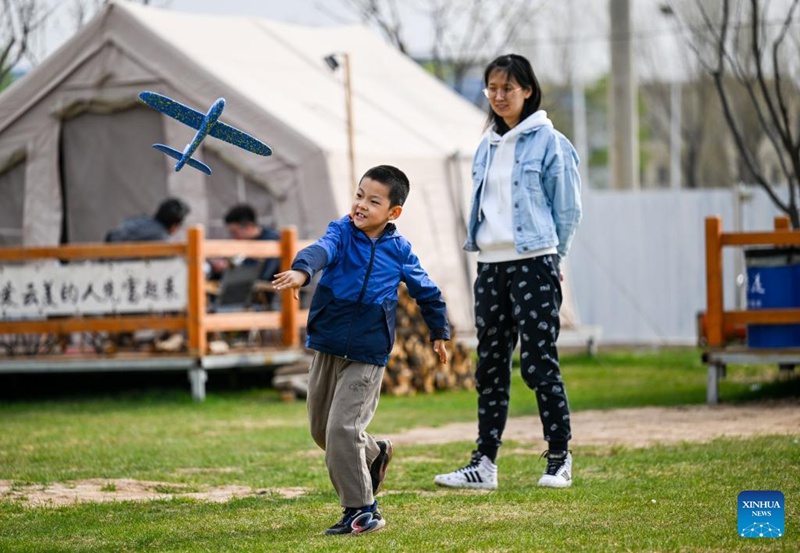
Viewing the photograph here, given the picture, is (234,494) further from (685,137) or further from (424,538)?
(685,137)

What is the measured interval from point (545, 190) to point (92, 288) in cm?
566

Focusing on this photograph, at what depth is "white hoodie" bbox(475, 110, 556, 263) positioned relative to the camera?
5605 millimetres

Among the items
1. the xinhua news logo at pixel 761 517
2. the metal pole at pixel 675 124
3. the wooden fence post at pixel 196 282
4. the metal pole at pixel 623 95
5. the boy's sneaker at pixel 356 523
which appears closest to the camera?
the xinhua news logo at pixel 761 517

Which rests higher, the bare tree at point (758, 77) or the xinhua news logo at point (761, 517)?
the bare tree at point (758, 77)

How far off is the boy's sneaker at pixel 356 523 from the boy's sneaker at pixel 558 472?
3.59 feet

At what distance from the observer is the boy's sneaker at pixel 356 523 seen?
179 inches

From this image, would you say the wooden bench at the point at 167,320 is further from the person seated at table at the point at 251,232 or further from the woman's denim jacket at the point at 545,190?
the woman's denim jacket at the point at 545,190

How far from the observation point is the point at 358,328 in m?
4.75

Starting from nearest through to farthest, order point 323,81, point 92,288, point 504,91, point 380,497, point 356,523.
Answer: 1. point 356,523
2. point 380,497
3. point 504,91
4. point 92,288
5. point 323,81

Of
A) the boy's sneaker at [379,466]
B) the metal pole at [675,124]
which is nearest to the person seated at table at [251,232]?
the boy's sneaker at [379,466]

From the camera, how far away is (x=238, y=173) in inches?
483

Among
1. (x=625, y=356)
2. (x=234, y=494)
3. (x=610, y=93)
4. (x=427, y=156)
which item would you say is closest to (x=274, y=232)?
(x=427, y=156)

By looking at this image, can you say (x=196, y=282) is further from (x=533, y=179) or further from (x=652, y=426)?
(x=533, y=179)

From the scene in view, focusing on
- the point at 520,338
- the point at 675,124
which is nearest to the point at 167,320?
the point at 520,338
